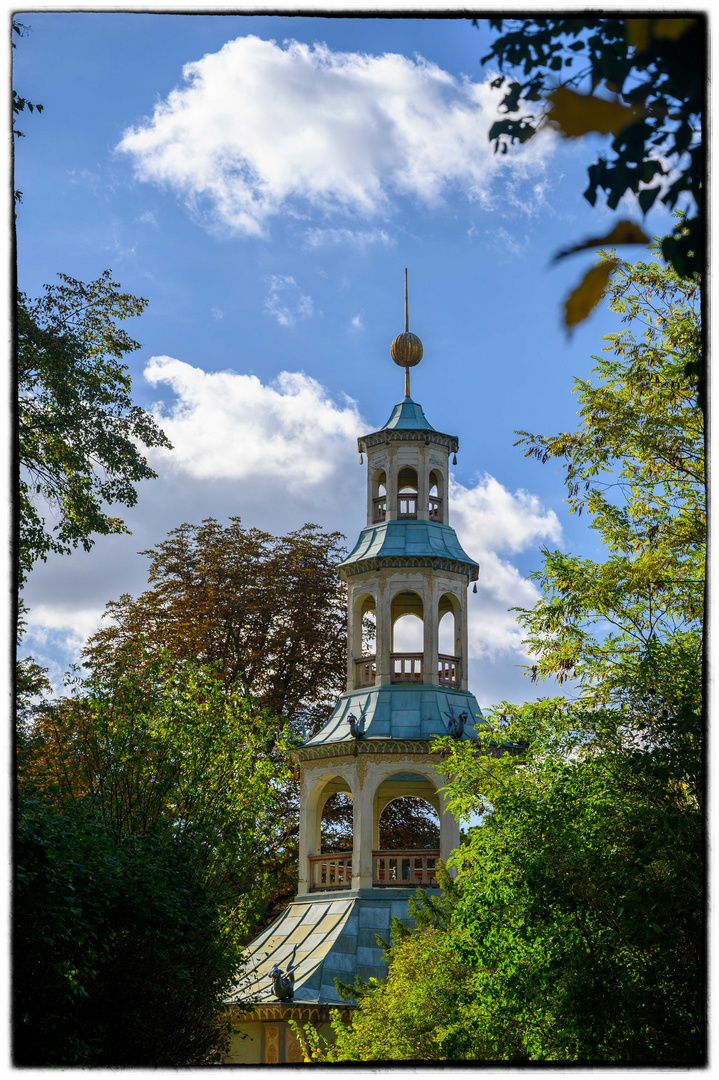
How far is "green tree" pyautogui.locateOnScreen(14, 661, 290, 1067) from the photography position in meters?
9.27

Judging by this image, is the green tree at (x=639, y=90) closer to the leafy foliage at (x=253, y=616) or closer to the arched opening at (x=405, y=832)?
the arched opening at (x=405, y=832)

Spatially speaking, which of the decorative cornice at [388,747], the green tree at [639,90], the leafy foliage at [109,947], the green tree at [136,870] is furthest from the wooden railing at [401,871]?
the green tree at [639,90]

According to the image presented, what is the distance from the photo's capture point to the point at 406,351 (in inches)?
964

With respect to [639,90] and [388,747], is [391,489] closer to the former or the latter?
[388,747]

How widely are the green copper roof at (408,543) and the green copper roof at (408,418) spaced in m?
1.96

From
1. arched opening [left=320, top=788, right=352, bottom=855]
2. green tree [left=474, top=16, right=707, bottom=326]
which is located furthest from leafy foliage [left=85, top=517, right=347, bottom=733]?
green tree [left=474, top=16, right=707, bottom=326]

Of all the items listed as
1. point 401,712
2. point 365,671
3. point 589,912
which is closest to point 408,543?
point 365,671

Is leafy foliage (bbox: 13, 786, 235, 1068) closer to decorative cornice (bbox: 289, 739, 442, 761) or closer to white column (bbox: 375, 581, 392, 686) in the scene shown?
decorative cornice (bbox: 289, 739, 442, 761)

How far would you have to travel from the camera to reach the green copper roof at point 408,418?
2367cm

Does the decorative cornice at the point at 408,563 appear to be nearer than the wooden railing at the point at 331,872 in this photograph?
No

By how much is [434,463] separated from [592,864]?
1480 cm

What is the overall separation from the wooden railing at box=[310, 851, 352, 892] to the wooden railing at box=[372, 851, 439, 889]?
0.56 meters

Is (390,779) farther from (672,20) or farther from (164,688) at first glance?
(672,20)

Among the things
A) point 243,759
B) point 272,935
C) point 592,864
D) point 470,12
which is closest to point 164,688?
point 243,759
